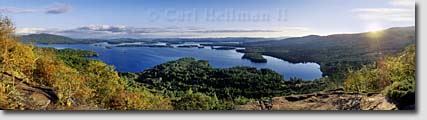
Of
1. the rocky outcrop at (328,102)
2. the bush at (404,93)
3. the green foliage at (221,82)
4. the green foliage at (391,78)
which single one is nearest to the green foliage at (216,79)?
the green foliage at (221,82)

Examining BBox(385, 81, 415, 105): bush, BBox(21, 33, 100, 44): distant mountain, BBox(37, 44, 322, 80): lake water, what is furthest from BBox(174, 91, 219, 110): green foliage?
BBox(385, 81, 415, 105): bush

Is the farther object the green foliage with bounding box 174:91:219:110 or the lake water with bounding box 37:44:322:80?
the lake water with bounding box 37:44:322:80

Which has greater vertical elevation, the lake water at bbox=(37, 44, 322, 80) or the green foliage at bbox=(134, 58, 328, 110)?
the lake water at bbox=(37, 44, 322, 80)

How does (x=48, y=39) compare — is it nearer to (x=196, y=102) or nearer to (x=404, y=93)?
(x=196, y=102)

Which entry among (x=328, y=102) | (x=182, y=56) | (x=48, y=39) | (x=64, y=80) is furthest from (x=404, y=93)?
(x=48, y=39)

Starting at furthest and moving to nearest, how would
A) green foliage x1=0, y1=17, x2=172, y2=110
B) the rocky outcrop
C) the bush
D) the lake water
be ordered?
the lake water < green foliage x1=0, y1=17, x2=172, y2=110 < the rocky outcrop < the bush

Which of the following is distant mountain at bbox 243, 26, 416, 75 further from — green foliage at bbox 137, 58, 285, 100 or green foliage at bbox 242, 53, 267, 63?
green foliage at bbox 137, 58, 285, 100
